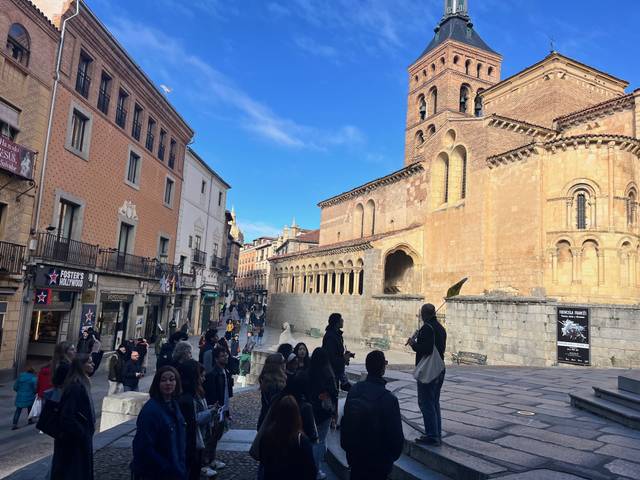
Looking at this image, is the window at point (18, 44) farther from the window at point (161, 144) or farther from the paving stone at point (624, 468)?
the paving stone at point (624, 468)

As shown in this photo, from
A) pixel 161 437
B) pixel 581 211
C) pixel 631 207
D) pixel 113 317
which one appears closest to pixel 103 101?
pixel 113 317

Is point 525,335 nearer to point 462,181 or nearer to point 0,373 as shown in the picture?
point 462,181

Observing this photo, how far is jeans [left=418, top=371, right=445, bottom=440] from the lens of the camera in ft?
15.6

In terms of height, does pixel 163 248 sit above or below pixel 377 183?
below

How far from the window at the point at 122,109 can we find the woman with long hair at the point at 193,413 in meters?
17.3

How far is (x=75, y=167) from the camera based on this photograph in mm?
15617

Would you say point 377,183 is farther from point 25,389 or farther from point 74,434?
point 74,434

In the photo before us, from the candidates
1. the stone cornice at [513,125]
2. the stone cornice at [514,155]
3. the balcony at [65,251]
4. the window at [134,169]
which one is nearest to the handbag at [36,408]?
the balcony at [65,251]

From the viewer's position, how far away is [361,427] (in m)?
3.44

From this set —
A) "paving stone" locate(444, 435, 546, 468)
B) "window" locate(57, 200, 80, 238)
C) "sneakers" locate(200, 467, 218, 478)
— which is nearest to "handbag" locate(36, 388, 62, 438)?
"sneakers" locate(200, 467, 218, 478)

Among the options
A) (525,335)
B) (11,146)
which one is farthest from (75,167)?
(525,335)

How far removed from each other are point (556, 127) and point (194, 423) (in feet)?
102

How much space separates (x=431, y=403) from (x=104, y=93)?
18092 millimetres

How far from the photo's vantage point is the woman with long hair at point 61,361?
13.5 ft
